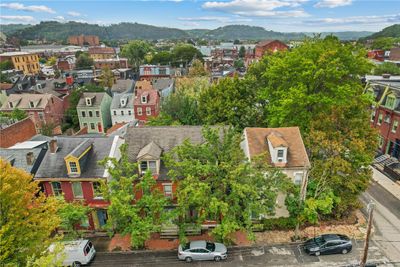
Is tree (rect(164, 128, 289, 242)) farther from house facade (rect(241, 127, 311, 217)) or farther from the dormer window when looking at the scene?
the dormer window

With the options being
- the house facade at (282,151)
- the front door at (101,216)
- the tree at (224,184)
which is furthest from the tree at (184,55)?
the tree at (224,184)

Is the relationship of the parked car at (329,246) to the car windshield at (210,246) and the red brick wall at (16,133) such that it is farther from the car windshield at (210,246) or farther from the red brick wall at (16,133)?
the red brick wall at (16,133)

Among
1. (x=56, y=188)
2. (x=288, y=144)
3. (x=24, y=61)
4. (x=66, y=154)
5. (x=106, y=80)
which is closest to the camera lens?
(x=56, y=188)

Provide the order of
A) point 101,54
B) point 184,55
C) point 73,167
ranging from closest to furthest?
1. point 73,167
2. point 184,55
3. point 101,54

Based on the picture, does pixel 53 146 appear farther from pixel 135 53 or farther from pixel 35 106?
pixel 135 53

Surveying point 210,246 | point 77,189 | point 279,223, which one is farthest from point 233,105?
point 77,189

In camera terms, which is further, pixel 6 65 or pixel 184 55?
pixel 184 55

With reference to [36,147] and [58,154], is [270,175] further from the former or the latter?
[36,147]
